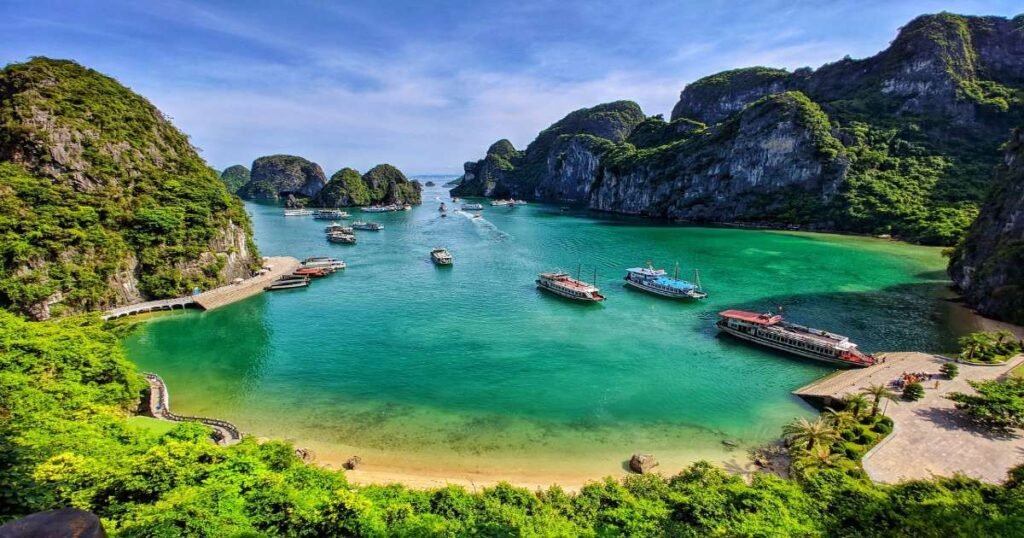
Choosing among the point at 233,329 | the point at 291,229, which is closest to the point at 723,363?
the point at 233,329

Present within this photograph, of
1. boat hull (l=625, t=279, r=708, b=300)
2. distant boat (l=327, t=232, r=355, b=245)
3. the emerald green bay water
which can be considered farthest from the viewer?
distant boat (l=327, t=232, r=355, b=245)

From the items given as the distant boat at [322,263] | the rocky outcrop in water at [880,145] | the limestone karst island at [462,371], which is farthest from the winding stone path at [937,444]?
the rocky outcrop in water at [880,145]

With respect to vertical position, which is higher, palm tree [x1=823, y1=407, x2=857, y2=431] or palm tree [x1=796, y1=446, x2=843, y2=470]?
palm tree [x1=823, y1=407, x2=857, y2=431]

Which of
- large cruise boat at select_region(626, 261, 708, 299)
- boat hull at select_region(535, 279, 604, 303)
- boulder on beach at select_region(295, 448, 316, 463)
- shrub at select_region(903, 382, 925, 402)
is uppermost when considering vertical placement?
large cruise boat at select_region(626, 261, 708, 299)

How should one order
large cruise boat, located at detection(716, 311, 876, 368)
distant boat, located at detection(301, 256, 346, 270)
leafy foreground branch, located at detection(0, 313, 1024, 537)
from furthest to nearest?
distant boat, located at detection(301, 256, 346, 270)
large cruise boat, located at detection(716, 311, 876, 368)
leafy foreground branch, located at detection(0, 313, 1024, 537)

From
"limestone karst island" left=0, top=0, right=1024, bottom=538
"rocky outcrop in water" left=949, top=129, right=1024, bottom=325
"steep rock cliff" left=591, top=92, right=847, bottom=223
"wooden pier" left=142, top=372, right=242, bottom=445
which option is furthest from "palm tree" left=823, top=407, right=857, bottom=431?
"steep rock cliff" left=591, top=92, right=847, bottom=223

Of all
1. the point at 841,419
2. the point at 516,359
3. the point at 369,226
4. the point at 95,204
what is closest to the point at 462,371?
the point at 516,359

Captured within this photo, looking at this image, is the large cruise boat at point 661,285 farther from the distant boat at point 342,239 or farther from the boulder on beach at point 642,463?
the distant boat at point 342,239

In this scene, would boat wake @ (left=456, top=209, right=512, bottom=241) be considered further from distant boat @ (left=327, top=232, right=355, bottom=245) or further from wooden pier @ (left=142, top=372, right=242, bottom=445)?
wooden pier @ (left=142, top=372, right=242, bottom=445)
